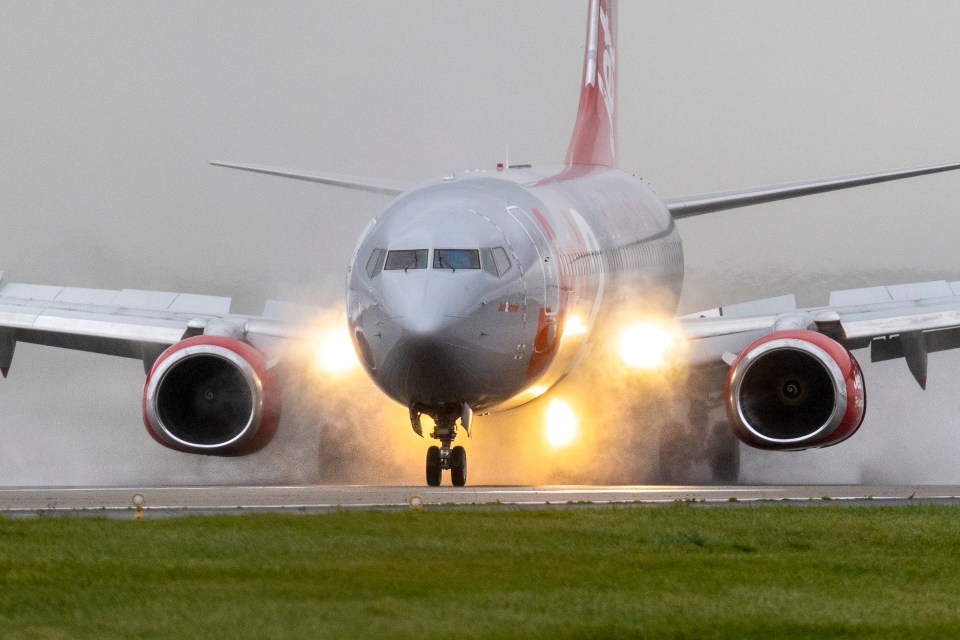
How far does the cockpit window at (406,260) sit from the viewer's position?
18906 mm

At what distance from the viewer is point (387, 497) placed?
1778cm

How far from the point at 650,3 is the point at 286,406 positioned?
1851 cm

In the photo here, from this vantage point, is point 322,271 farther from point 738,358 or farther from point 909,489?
point 909,489

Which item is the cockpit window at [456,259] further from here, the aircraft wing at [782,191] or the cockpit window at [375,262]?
the aircraft wing at [782,191]

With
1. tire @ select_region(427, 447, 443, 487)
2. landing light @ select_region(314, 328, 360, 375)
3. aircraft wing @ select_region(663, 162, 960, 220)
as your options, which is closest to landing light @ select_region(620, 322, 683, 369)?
aircraft wing @ select_region(663, 162, 960, 220)

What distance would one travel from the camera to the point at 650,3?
131 feet

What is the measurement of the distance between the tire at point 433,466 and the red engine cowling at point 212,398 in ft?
8.97

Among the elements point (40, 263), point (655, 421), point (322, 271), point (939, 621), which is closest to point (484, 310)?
point (655, 421)

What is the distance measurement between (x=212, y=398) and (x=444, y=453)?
3917 mm

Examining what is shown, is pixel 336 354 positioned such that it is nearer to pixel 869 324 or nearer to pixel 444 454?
pixel 444 454

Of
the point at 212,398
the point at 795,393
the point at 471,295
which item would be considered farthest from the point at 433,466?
the point at 795,393

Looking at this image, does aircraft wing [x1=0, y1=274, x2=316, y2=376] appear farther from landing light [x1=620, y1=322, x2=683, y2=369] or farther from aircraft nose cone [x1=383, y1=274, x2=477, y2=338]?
aircraft nose cone [x1=383, y1=274, x2=477, y2=338]

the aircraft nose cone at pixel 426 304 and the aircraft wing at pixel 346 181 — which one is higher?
the aircraft wing at pixel 346 181

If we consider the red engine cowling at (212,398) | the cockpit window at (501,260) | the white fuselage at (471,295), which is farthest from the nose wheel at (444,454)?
the red engine cowling at (212,398)
